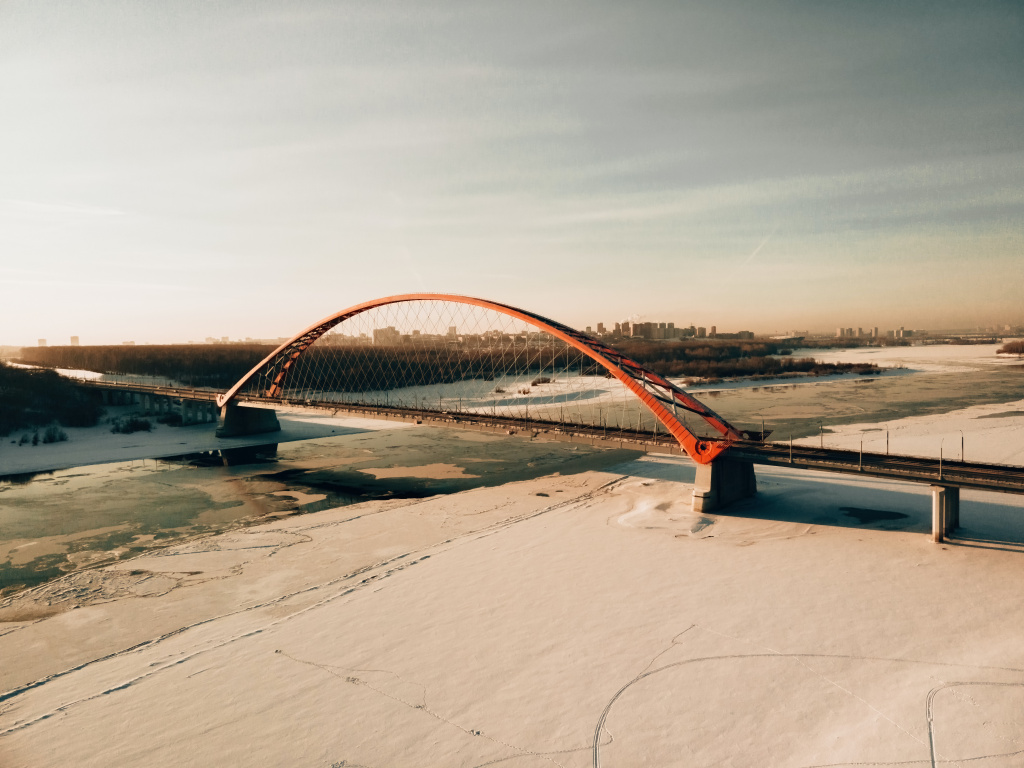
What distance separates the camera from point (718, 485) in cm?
2283

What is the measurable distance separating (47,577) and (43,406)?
4816cm

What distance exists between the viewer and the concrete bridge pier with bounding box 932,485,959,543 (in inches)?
706

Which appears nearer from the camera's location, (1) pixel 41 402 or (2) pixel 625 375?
(2) pixel 625 375

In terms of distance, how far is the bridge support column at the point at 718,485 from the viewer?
22.6m

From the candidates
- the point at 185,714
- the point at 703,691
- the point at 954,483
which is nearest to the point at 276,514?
the point at 185,714

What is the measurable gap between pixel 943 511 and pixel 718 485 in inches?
287

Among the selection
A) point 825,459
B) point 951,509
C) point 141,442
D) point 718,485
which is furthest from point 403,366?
point 951,509

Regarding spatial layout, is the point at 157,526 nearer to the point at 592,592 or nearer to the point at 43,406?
the point at 592,592

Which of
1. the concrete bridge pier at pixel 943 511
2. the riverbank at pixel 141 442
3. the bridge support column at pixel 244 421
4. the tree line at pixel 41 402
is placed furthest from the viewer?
the tree line at pixel 41 402

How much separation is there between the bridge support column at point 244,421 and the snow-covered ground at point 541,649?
31.3 meters

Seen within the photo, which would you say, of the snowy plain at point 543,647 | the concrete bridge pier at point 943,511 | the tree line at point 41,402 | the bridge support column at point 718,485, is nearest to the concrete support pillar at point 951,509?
the concrete bridge pier at point 943,511

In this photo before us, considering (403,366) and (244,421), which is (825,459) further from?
(403,366)

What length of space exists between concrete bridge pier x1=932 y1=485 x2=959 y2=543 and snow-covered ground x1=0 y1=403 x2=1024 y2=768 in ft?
1.58

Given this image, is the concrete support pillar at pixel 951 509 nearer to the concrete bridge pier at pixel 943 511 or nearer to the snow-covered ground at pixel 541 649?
the concrete bridge pier at pixel 943 511
